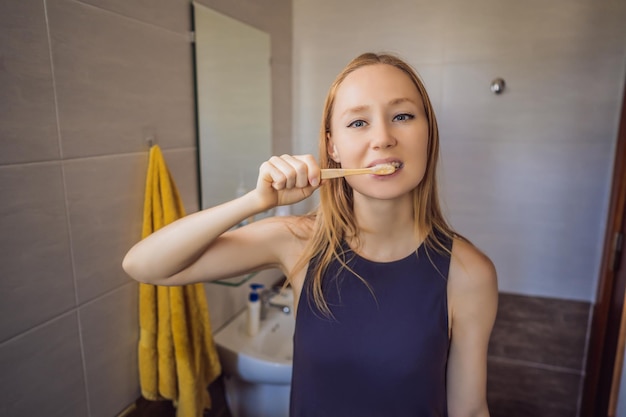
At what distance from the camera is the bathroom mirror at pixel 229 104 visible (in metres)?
1.32

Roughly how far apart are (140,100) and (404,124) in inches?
26.3

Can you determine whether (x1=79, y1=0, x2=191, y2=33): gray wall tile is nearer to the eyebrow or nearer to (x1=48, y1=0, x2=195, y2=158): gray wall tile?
(x1=48, y1=0, x2=195, y2=158): gray wall tile

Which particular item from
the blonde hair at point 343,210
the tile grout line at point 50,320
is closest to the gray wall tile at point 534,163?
the blonde hair at point 343,210

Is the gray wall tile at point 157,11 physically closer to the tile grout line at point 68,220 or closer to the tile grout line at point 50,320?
the tile grout line at point 68,220

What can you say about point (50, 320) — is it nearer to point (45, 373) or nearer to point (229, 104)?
point (45, 373)

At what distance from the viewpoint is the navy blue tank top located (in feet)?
2.57

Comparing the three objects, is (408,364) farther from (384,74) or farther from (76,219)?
(76,219)

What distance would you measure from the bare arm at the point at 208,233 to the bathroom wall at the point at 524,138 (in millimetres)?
1262

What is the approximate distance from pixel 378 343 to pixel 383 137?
38 cm

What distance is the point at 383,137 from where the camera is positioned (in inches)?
29.7

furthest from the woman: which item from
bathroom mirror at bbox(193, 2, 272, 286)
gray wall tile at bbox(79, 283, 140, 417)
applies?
bathroom mirror at bbox(193, 2, 272, 286)

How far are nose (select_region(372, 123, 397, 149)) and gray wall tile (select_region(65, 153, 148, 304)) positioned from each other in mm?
616

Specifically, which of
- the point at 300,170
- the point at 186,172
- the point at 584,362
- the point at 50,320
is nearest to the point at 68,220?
the point at 50,320

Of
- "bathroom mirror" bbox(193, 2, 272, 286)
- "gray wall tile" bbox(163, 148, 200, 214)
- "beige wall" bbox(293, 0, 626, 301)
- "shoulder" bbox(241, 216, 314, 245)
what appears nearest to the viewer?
"shoulder" bbox(241, 216, 314, 245)
